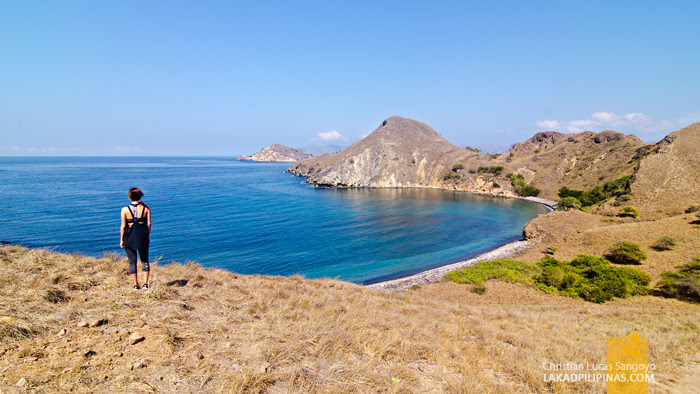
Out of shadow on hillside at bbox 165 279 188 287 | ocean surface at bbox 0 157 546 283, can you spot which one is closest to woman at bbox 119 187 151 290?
shadow on hillside at bbox 165 279 188 287

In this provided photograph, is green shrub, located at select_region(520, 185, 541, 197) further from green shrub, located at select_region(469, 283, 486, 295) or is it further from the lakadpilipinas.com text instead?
the lakadpilipinas.com text

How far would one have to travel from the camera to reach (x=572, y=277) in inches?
780

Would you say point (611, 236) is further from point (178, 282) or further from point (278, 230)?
point (278, 230)

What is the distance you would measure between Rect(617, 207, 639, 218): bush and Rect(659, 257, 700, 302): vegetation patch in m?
21.5

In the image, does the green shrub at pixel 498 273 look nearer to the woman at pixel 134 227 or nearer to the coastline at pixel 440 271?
the coastline at pixel 440 271

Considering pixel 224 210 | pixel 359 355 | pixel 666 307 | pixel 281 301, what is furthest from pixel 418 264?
pixel 224 210

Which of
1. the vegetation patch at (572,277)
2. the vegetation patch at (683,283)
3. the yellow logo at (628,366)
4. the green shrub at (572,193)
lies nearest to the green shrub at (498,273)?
the vegetation patch at (572,277)

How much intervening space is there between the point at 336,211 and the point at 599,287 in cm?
Answer: 4184

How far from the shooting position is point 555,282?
2020 cm

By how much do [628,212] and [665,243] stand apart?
1669 centimetres

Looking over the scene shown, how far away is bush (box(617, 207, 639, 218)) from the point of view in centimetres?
3681

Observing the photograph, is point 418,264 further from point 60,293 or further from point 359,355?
point 60,293

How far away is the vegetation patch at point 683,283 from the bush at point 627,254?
12.2ft

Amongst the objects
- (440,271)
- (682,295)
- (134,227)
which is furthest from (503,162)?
(134,227)
